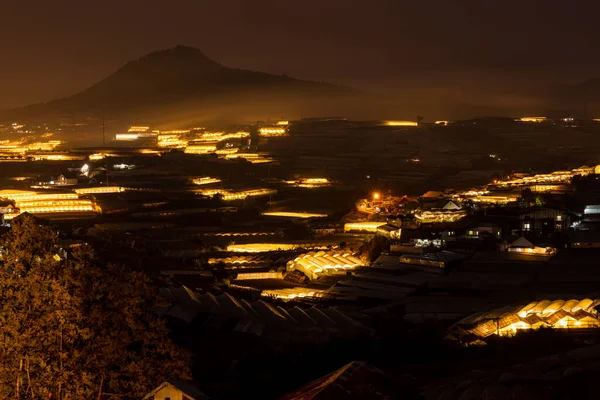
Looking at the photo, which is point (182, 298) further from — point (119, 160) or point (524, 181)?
point (119, 160)

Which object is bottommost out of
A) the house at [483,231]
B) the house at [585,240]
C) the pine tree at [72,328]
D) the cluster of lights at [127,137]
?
the cluster of lights at [127,137]

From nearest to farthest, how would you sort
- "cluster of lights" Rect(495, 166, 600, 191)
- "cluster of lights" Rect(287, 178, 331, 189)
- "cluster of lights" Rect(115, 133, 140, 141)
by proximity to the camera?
1. "cluster of lights" Rect(495, 166, 600, 191)
2. "cluster of lights" Rect(287, 178, 331, 189)
3. "cluster of lights" Rect(115, 133, 140, 141)

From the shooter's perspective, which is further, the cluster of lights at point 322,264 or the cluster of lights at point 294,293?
the cluster of lights at point 322,264

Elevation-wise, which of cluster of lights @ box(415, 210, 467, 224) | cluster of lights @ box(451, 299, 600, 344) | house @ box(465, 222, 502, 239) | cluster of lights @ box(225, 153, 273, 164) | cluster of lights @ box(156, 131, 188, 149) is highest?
cluster of lights @ box(451, 299, 600, 344)

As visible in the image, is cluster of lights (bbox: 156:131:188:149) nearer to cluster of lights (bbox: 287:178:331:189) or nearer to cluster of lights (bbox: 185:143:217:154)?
cluster of lights (bbox: 185:143:217:154)

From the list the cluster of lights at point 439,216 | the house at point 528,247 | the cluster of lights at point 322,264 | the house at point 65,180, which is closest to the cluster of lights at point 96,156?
the house at point 65,180

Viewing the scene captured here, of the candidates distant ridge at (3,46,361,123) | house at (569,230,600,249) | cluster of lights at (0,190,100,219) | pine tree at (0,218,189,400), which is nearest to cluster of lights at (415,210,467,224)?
house at (569,230,600,249)

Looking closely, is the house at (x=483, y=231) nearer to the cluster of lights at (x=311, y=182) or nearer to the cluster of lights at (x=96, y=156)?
the cluster of lights at (x=311, y=182)
